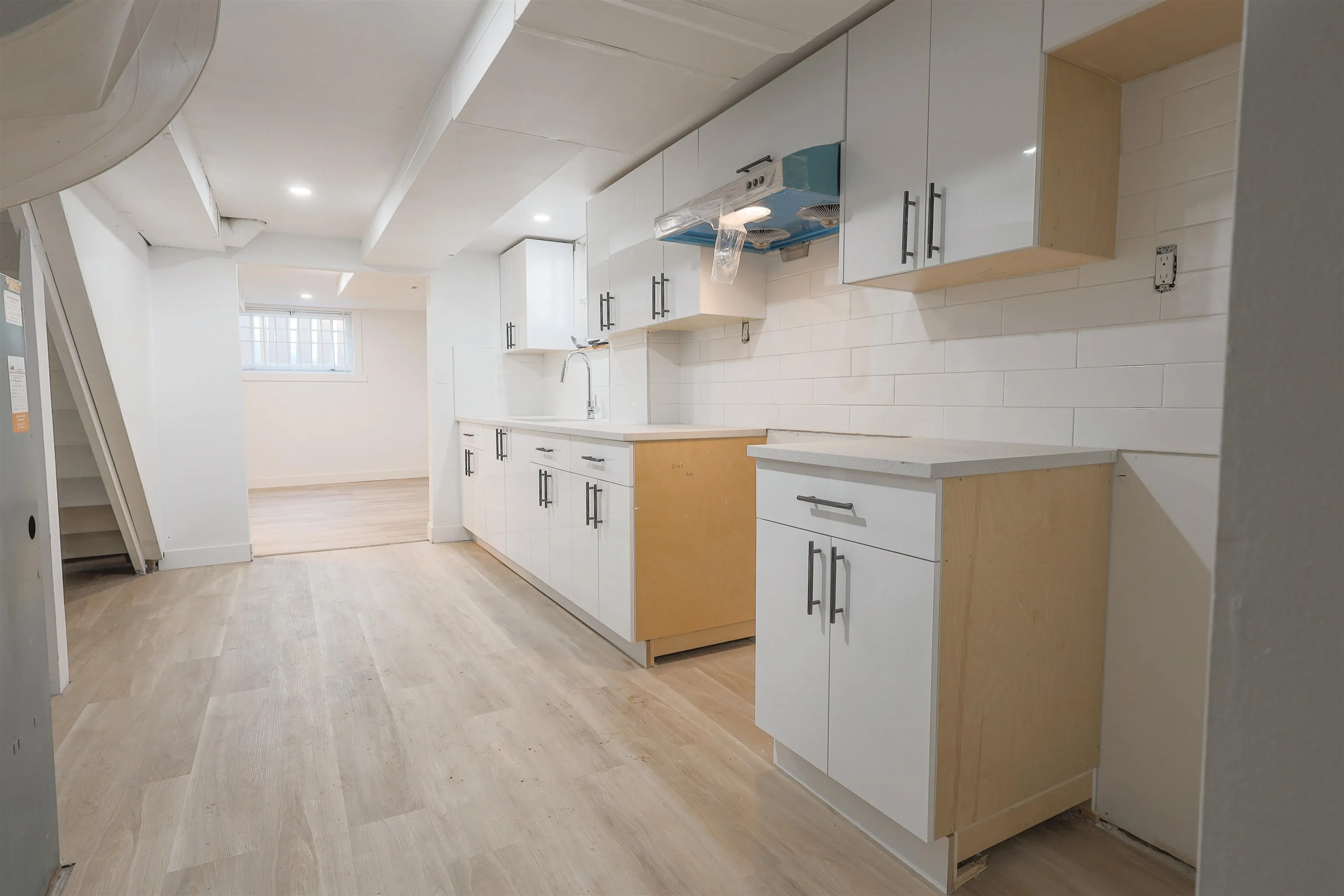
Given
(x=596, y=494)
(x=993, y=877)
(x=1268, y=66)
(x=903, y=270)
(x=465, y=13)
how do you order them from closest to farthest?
(x=1268, y=66)
(x=993, y=877)
(x=903, y=270)
(x=465, y=13)
(x=596, y=494)

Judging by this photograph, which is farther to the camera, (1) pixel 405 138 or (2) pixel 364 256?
(2) pixel 364 256

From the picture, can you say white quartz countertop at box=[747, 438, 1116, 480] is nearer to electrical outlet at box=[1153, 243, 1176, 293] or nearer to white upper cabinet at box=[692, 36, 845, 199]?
electrical outlet at box=[1153, 243, 1176, 293]

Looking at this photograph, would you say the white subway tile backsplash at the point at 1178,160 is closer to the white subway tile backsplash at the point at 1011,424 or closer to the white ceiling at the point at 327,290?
the white subway tile backsplash at the point at 1011,424

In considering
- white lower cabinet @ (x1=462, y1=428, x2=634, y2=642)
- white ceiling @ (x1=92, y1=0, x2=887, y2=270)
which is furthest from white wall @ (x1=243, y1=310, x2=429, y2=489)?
white ceiling @ (x1=92, y1=0, x2=887, y2=270)

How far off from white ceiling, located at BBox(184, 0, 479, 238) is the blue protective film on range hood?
0.94 m

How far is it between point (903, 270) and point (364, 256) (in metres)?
4.10

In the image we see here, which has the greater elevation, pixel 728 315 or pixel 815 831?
pixel 728 315

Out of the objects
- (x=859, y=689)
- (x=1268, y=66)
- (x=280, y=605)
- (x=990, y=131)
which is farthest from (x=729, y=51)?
(x=280, y=605)

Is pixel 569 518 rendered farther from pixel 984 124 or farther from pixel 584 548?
pixel 984 124

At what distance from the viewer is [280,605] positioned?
367 centimetres

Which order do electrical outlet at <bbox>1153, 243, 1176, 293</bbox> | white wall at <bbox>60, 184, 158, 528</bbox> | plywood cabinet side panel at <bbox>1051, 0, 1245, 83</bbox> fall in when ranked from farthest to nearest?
white wall at <bbox>60, 184, 158, 528</bbox> → electrical outlet at <bbox>1153, 243, 1176, 293</bbox> → plywood cabinet side panel at <bbox>1051, 0, 1245, 83</bbox>

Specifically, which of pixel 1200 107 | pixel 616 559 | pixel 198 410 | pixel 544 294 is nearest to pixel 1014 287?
pixel 1200 107

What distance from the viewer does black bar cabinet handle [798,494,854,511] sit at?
167 cm

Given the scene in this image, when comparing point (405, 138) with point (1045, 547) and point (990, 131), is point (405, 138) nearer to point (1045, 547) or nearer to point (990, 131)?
point (990, 131)
